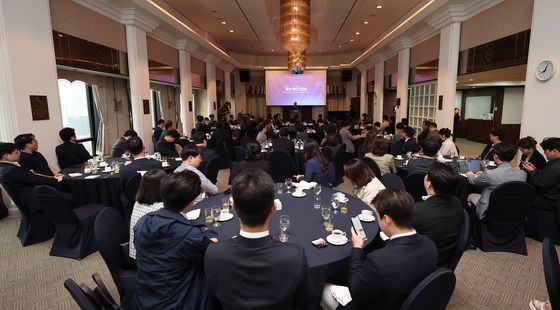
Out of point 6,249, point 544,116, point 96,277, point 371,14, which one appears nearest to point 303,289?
point 96,277

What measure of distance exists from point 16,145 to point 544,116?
25.3ft

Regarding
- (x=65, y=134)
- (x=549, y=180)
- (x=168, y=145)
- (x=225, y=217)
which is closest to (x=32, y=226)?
(x=65, y=134)

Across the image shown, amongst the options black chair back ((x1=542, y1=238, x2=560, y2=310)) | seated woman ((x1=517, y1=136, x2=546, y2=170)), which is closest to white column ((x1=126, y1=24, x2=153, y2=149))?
seated woman ((x1=517, y1=136, x2=546, y2=170))

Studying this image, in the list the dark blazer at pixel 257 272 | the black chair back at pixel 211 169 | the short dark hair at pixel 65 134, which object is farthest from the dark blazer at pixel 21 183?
the dark blazer at pixel 257 272

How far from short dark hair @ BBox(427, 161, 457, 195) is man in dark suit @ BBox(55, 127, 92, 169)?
559cm

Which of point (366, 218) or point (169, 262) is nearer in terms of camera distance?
point (169, 262)

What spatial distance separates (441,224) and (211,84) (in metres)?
13.0

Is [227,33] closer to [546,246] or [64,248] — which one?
[64,248]

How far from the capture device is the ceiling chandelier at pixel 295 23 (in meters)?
7.55

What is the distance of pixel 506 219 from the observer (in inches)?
146

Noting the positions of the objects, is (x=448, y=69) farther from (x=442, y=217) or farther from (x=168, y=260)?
(x=168, y=260)

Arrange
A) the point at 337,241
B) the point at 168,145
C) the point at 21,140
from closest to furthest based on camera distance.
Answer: the point at 337,241 < the point at 21,140 < the point at 168,145

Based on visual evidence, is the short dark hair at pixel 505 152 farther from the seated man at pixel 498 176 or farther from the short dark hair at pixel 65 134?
the short dark hair at pixel 65 134

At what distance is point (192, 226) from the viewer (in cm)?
182
